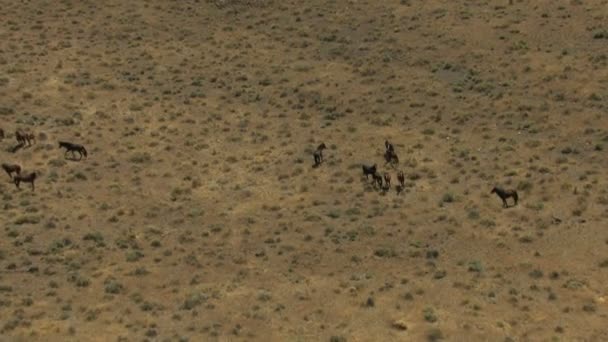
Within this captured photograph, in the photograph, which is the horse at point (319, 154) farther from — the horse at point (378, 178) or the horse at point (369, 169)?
the horse at point (378, 178)

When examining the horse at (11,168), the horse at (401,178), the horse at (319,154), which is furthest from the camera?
the horse at (319,154)

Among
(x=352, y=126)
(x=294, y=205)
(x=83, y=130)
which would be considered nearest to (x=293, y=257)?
(x=294, y=205)

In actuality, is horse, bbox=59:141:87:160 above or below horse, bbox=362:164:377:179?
above

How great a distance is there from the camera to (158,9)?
67.2 metres

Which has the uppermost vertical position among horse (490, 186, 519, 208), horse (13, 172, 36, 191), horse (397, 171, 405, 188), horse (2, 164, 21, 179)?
horse (2, 164, 21, 179)

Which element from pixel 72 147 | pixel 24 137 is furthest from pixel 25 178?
pixel 24 137

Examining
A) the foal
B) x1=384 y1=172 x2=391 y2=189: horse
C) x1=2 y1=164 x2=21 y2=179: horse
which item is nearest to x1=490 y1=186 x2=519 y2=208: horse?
x1=384 y1=172 x2=391 y2=189: horse

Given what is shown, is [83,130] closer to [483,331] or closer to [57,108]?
[57,108]

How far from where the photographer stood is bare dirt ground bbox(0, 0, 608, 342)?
2589 centimetres

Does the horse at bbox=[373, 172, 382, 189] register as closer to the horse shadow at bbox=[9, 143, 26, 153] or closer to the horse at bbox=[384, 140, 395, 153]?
the horse at bbox=[384, 140, 395, 153]

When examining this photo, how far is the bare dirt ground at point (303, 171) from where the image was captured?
25.9 m

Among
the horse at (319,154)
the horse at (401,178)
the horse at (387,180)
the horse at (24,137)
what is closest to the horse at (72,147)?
the horse at (24,137)

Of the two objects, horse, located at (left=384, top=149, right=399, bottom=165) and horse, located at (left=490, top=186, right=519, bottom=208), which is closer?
horse, located at (left=490, top=186, right=519, bottom=208)

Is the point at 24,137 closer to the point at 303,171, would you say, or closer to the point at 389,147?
the point at 303,171
